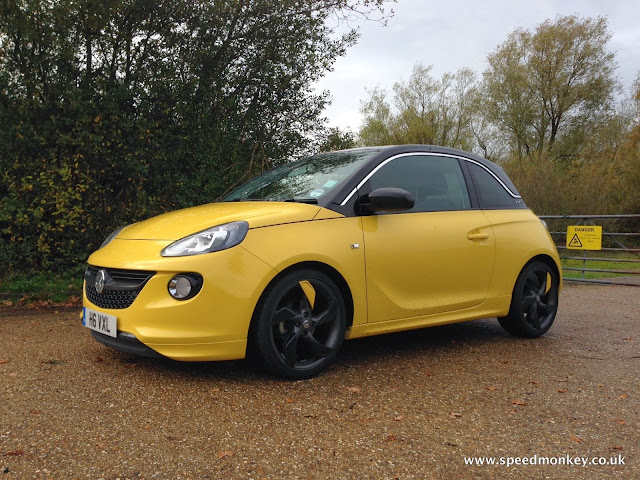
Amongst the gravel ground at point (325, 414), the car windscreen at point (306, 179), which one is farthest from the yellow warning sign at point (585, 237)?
the car windscreen at point (306, 179)

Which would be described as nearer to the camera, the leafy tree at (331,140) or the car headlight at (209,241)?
the car headlight at (209,241)

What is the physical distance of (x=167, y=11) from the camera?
8.03 metres

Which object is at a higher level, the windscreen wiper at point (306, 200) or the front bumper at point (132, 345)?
the windscreen wiper at point (306, 200)

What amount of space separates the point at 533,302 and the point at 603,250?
9320mm

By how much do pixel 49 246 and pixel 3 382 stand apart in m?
4.16

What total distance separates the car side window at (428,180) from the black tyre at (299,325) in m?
0.98

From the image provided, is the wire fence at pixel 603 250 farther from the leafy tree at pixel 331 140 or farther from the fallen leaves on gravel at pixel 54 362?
the fallen leaves on gravel at pixel 54 362

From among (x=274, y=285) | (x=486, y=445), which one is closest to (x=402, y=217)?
(x=274, y=285)

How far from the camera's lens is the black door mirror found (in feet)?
13.5

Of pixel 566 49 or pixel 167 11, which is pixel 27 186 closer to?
pixel 167 11

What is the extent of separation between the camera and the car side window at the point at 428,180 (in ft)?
15.1

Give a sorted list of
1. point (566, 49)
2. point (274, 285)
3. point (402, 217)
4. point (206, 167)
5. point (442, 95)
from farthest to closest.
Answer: point (442, 95), point (566, 49), point (206, 167), point (402, 217), point (274, 285)

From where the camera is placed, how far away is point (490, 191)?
5328 mm

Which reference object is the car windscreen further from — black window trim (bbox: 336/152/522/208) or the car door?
the car door
